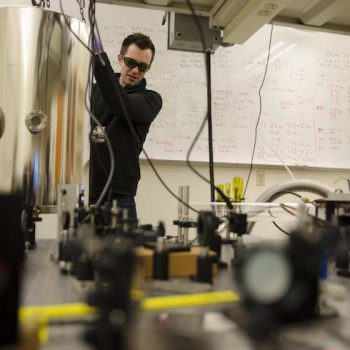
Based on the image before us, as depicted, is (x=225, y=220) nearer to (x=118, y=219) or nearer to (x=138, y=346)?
(x=118, y=219)

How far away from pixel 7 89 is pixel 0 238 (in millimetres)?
927

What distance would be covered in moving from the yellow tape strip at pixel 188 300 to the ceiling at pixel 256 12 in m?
0.96

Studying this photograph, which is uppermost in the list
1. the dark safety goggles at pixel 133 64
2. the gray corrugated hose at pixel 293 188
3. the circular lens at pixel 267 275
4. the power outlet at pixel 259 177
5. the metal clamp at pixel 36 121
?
the dark safety goggles at pixel 133 64

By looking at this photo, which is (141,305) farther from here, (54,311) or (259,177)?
(259,177)

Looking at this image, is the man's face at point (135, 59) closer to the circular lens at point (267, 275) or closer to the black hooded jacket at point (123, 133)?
the black hooded jacket at point (123, 133)

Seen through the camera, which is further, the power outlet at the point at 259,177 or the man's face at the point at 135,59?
the power outlet at the point at 259,177

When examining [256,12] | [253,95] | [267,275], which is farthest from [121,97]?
[253,95]

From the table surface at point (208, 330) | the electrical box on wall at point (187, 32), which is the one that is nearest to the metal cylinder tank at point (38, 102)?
the electrical box on wall at point (187, 32)

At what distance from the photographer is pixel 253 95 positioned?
2799 mm

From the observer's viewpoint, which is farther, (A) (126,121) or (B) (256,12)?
(A) (126,121)

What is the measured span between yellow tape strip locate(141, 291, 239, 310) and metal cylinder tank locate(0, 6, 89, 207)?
2.35 ft

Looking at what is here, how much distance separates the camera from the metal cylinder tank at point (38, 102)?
1.15 meters

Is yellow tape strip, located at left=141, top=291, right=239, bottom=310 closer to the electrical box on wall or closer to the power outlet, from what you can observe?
the electrical box on wall

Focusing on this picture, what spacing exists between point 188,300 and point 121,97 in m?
0.89
